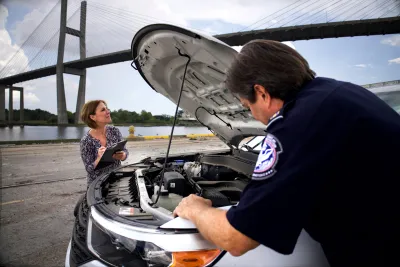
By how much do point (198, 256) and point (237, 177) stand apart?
150 centimetres

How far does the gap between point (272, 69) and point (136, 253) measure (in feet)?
3.15

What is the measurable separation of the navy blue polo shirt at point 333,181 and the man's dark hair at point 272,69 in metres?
0.11

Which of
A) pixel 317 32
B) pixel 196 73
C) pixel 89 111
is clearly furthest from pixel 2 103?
pixel 317 32

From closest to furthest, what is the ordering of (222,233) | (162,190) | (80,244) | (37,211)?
1. (222,233)
2. (80,244)
3. (162,190)
4. (37,211)

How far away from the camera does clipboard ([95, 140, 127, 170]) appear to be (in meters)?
2.82

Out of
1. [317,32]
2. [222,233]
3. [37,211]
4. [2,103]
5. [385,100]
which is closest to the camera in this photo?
[222,233]

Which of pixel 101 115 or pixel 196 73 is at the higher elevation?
pixel 196 73

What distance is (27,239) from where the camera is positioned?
297 centimetres

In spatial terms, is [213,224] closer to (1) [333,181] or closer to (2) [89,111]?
(1) [333,181]

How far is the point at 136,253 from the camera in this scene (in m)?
1.25

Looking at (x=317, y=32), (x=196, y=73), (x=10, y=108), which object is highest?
(x=317, y=32)

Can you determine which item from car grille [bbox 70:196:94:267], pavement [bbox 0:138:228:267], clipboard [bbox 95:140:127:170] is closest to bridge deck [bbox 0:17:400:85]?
pavement [bbox 0:138:228:267]

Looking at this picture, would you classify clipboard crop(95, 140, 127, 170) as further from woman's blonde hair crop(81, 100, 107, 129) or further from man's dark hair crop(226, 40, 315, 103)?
man's dark hair crop(226, 40, 315, 103)

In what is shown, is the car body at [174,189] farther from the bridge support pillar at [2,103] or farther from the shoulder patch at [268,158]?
the bridge support pillar at [2,103]
